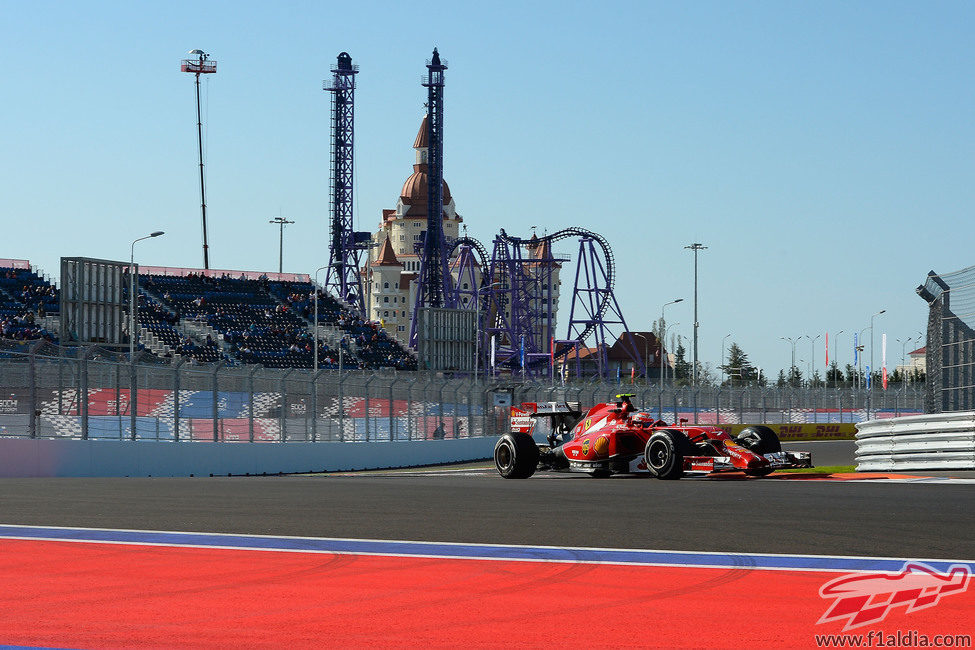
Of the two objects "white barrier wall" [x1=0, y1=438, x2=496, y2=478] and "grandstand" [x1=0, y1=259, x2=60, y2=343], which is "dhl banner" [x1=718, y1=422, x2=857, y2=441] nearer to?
"white barrier wall" [x1=0, y1=438, x2=496, y2=478]

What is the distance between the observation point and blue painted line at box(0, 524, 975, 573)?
24.2 ft

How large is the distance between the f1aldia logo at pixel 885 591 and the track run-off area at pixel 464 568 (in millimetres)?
51

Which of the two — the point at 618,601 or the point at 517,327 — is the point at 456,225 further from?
the point at 618,601

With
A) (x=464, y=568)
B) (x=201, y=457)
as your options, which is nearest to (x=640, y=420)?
(x=201, y=457)

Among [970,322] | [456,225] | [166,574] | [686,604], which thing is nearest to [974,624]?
[686,604]

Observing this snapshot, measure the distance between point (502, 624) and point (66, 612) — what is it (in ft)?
6.85

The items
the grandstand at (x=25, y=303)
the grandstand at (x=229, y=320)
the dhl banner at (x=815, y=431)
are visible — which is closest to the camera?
the dhl banner at (x=815, y=431)

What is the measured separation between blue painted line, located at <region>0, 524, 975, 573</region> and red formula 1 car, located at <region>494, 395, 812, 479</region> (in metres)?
9.95

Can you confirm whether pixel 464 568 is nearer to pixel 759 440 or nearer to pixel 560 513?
pixel 560 513

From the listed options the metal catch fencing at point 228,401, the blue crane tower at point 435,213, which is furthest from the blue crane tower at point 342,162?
the metal catch fencing at point 228,401

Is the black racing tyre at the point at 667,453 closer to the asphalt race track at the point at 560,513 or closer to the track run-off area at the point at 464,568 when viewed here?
the asphalt race track at the point at 560,513

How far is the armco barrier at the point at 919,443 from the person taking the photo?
16.9 meters

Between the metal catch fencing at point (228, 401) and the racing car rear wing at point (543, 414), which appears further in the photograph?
the racing car rear wing at point (543, 414)

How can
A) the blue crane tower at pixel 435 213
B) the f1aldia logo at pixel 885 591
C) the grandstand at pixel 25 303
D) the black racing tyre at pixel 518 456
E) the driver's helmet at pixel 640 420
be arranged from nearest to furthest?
the f1aldia logo at pixel 885 591
the driver's helmet at pixel 640 420
the black racing tyre at pixel 518 456
the grandstand at pixel 25 303
the blue crane tower at pixel 435 213
